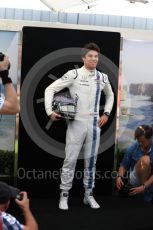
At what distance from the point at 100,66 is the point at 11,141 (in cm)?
123

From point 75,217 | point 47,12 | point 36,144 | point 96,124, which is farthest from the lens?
point 47,12

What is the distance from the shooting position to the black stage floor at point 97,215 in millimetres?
3535

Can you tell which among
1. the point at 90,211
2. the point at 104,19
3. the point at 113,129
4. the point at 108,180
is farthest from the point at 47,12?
the point at 90,211

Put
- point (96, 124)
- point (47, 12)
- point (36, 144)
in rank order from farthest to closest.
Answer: point (47, 12) → point (36, 144) → point (96, 124)

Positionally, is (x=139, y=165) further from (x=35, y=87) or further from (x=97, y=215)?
(x=35, y=87)

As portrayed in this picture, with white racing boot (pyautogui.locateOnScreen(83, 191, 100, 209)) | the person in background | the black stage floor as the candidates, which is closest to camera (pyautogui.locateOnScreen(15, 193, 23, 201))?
the black stage floor

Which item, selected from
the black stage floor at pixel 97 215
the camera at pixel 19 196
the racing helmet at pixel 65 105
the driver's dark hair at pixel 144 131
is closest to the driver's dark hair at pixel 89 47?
the racing helmet at pixel 65 105

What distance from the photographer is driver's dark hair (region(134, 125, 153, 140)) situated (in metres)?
4.52

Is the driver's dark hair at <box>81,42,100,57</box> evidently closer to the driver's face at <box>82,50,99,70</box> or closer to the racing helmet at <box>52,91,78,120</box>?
the driver's face at <box>82,50,99,70</box>

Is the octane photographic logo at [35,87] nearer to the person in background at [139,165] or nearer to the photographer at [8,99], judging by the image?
the person in background at [139,165]

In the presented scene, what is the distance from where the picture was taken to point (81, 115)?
399 centimetres

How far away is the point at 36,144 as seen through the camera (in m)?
4.31

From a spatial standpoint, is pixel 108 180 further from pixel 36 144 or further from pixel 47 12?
pixel 47 12

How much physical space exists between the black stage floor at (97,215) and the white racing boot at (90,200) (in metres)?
0.05
